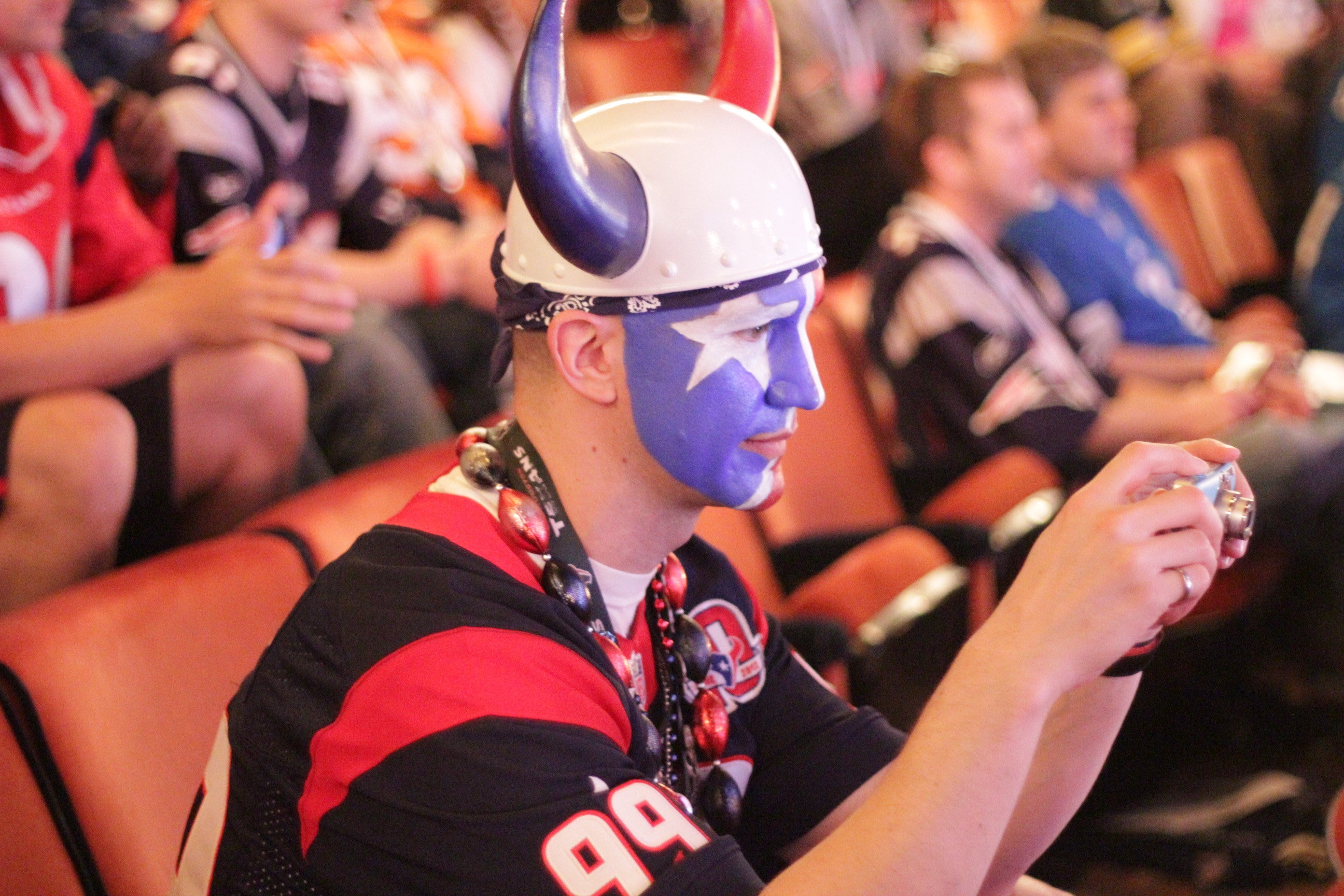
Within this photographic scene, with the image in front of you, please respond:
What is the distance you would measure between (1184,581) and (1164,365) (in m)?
2.24

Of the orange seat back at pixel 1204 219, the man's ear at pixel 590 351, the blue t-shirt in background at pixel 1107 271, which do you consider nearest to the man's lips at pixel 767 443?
the man's ear at pixel 590 351

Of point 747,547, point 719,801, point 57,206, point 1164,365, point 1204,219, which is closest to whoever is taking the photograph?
point 719,801

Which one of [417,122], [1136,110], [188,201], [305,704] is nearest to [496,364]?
[305,704]

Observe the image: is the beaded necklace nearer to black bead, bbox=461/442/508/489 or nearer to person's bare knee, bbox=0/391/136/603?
black bead, bbox=461/442/508/489

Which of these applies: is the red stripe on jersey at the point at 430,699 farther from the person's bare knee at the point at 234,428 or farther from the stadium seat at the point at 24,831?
the person's bare knee at the point at 234,428

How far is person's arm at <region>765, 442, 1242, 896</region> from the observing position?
0.78m

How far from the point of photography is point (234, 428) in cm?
154

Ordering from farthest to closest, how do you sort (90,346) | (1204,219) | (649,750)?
1. (1204,219)
2. (90,346)
3. (649,750)

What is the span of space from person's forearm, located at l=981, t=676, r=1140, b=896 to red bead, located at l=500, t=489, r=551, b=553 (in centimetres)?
43

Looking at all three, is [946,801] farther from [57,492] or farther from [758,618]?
[57,492]

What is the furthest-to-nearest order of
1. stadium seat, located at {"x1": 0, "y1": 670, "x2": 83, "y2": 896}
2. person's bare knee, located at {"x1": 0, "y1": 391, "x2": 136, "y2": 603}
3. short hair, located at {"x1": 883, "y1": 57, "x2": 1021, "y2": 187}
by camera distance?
short hair, located at {"x1": 883, "y1": 57, "x2": 1021, "y2": 187}
person's bare knee, located at {"x1": 0, "y1": 391, "x2": 136, "y2": 603}
stadium seat, located at {"x1": 0, "y1": 670, "x2": 83, "y2": 896}

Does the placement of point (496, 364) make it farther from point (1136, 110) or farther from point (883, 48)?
point (1136, 110)

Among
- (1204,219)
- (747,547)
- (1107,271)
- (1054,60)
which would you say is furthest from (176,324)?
(1204,219)

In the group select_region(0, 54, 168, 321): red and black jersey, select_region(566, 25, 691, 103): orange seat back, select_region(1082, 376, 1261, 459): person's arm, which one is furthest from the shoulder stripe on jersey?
select_region(566, 25, 691, 103): orange seat back
